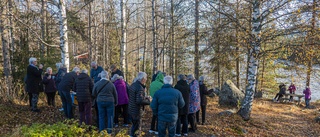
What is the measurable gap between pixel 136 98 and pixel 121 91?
1.26 meters

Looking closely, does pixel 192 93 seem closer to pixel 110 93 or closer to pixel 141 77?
pixel 141 77

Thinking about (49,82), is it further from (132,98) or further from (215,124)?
(215,124)

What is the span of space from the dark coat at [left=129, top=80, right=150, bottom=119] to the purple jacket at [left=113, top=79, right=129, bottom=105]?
1111 mm

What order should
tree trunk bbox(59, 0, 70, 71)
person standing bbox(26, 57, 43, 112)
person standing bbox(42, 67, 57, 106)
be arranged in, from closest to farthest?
person standing bbox(26, 57, 43, 112) → person standing bbox(42, 67, 57, 106) → tree trunk bbox(59, 0, 70, 71)

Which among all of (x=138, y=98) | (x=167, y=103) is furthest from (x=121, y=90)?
(x=167, y=103)

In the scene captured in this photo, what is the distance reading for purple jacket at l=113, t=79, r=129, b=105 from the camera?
6235 millimetres

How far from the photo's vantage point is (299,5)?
725 cm

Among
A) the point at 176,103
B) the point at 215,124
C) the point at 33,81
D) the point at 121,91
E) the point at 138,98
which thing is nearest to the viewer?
the point at 176,103

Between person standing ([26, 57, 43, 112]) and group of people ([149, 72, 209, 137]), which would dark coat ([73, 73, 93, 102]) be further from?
person standing ([26, 57, 43, 112])

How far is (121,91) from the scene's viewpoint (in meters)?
6.28

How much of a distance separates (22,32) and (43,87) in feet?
12.9

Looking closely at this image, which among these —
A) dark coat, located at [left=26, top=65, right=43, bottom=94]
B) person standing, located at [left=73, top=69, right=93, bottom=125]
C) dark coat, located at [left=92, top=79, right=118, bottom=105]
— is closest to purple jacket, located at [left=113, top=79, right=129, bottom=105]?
person standing, located at [left=73, top=69, right=93, bottom=125]

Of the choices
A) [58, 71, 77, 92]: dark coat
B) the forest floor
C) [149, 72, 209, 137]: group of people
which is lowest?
the forest floor

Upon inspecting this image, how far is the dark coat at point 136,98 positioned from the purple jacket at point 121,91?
1.11 meters
